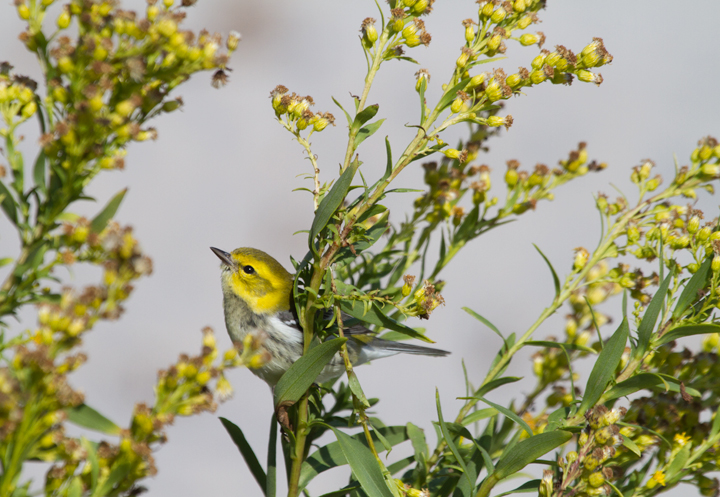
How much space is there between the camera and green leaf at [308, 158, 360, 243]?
0.69 meters

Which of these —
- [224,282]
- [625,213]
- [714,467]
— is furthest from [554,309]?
[224,282]

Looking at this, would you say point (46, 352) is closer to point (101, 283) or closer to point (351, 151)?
point (101, 283)

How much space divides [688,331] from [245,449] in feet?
2.07

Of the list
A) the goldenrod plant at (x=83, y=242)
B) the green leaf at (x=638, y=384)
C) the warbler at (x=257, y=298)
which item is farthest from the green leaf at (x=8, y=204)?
the warbler at (x=257, y=298)

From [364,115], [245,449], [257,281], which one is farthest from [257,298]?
[364,115]

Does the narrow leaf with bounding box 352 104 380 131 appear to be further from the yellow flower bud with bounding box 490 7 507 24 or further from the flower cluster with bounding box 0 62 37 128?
the flower cluster with bounding box 0 62 37 128

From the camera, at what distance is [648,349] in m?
0.85

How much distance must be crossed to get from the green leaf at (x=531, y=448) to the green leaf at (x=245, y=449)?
0.36m

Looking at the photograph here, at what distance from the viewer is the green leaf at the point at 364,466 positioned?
0.73 meters

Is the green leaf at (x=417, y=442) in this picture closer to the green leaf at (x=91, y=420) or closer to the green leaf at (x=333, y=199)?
the green leaf at (x=333, y=199)

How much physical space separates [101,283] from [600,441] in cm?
59

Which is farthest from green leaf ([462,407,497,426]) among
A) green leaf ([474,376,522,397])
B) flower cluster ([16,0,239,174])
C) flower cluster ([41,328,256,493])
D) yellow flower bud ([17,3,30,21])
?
yellow flower bud ([17,3,30,21])

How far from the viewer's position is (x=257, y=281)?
69.9 inches

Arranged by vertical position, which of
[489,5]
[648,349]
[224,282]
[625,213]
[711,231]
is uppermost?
[224,282]
